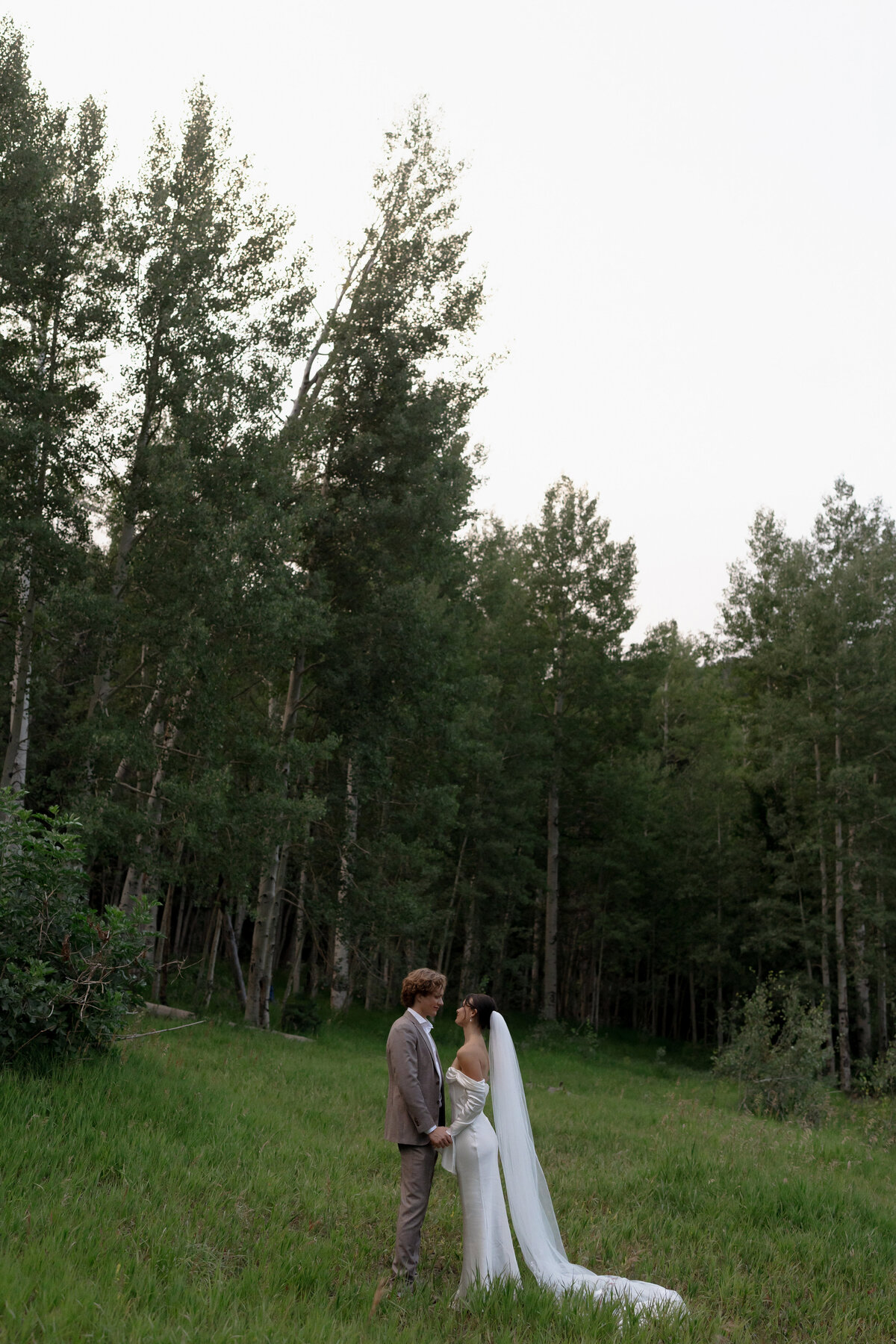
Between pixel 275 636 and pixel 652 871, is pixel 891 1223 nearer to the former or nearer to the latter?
pixel 275 636

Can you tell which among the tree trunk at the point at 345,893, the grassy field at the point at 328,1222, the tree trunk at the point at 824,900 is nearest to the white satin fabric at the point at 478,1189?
the grassy field at the point at 328,1222

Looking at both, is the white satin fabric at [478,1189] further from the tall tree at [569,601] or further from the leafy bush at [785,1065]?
the tall tree at [569,601]

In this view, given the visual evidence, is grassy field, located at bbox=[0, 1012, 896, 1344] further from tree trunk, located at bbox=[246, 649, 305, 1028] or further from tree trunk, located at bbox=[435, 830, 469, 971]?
tree trunk, located at bbox=[435, 830, 469, 971]

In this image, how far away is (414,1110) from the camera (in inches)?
236

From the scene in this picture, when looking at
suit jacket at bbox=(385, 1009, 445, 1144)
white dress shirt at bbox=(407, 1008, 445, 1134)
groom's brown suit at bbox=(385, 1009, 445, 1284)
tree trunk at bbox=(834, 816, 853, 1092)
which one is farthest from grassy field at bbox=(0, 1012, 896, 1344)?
tree trunk at bbox=(834, 816, 853, 1092)

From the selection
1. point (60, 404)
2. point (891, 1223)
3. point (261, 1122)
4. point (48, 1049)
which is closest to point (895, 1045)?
point (891, 1223)

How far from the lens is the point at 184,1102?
27.8ft

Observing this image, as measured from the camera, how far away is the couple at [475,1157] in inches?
229

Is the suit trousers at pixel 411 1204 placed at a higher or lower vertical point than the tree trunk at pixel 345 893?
lower

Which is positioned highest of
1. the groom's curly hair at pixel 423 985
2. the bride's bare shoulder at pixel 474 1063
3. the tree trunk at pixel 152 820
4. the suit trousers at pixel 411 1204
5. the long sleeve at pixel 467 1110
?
the tree trunk at pixel 152 820

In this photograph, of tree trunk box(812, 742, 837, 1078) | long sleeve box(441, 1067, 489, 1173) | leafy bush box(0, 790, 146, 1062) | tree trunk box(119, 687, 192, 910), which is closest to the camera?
long sleeve box(441, 1067, 489, 1173)

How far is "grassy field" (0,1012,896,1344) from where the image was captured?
4.80m

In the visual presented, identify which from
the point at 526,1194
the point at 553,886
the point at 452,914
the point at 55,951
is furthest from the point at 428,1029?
the point at 553,886

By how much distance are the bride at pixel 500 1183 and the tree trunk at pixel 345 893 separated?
13.5 meters
